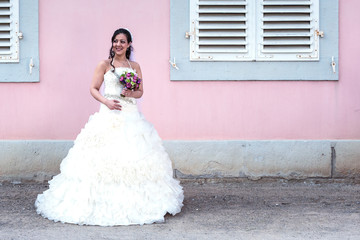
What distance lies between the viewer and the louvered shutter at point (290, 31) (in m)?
6.64

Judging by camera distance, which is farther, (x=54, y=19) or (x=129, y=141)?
(x=54, y=19)

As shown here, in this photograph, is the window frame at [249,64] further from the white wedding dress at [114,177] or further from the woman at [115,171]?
the white wedding dress at [114,177]

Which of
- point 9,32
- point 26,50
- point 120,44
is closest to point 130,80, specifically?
point 120,44

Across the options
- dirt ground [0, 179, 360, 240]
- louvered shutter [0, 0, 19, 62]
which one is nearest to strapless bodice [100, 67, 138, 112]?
dirt ground [0, 179, 360, 240]

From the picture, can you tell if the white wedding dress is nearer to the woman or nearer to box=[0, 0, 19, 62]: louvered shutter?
the woman

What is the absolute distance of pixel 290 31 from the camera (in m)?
6.68

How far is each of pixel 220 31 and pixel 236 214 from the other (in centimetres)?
283

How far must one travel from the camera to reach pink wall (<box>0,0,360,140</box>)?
21.8 feet

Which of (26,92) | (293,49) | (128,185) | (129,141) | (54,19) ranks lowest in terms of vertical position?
(128,185)

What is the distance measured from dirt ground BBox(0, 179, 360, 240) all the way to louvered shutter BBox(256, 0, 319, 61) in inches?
71.8

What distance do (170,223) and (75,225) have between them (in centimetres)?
92

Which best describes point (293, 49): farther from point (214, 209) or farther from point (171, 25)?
point (214, 209)

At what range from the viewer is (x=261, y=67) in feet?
21.8

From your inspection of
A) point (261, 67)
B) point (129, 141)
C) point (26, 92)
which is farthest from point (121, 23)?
point (129, 141)
